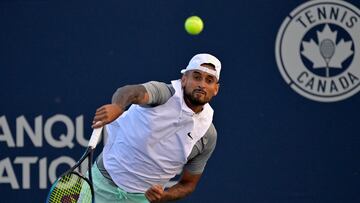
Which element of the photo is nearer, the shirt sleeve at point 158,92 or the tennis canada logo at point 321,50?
the shirt sleeve at point 158,92

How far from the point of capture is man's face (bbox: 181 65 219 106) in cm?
446

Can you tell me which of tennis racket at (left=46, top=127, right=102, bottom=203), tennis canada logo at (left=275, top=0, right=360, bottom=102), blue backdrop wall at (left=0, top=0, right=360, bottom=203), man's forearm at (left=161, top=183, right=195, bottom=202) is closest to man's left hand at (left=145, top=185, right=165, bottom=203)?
tennis racket at (left=46, top=127, right=102, bottom=203)

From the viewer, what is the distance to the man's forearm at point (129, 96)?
406cm

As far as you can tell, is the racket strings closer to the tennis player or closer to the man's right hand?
the tennis player

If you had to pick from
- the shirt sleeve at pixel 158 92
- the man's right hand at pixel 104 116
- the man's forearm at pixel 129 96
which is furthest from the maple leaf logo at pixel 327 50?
the man's right hand at pixel 104 116

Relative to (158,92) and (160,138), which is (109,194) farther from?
(158,92)

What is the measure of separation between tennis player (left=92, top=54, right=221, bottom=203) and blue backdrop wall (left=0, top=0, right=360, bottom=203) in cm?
107

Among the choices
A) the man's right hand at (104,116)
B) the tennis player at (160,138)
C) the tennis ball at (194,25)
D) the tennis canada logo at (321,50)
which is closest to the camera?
the man's right hand at (104,116)

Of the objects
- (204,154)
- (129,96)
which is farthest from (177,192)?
(129,96)

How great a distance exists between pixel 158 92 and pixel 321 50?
1.80 metres

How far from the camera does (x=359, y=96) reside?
232 inches

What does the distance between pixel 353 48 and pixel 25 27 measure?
200cm

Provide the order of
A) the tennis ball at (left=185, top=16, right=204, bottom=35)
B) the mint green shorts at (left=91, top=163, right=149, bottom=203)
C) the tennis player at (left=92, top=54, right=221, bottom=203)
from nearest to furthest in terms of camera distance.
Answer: the tennis player at (left=92, top=54, right=221, bottom=203) < the mint green shorts at (left=91, top=163, right=149, bottom=203) < the tennis ball at (left=185, top=16, right=204, bottom=35)

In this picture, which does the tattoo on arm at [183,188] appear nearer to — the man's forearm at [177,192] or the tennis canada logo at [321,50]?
the man's forearm at [177,192]
